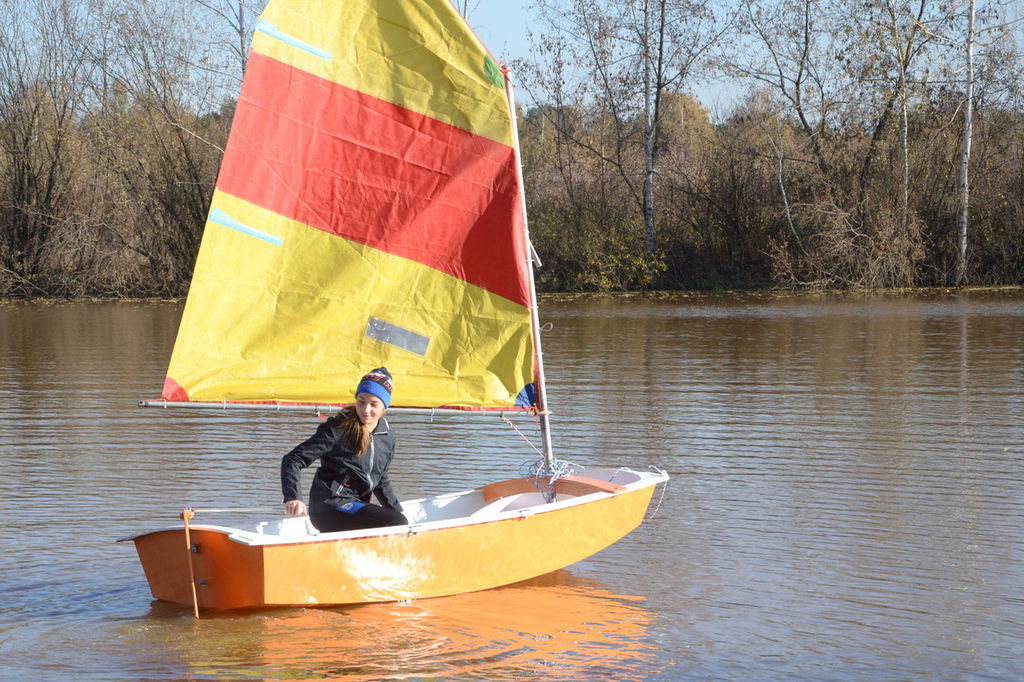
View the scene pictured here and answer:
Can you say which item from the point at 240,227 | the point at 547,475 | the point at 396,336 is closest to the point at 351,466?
the point at 396,336

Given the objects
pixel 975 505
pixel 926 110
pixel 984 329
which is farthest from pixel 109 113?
pixel 975 505

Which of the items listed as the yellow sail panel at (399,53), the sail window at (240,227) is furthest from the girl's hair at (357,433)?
the yellow sail panel at (399,53)

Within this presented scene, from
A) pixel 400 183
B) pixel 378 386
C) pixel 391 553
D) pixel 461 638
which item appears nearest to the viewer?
pixel 461 638

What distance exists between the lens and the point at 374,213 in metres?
7.19

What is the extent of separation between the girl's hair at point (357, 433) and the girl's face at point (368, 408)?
0.04m

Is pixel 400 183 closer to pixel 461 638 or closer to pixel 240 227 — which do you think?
pixel 240 227

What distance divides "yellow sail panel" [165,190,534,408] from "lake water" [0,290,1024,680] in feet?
4.12

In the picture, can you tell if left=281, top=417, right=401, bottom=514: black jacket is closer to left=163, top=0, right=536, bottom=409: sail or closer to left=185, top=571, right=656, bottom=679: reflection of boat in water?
left=185, top=571, right=656, bottom=679: reflection of boat in water

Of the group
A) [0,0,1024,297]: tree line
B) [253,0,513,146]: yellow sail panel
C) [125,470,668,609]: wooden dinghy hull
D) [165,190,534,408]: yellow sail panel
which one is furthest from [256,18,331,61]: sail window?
[0,0,1024,297]: tree line

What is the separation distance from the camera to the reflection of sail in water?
5.25m

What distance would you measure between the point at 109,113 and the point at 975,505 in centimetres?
2919

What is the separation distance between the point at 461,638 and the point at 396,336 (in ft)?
6.89

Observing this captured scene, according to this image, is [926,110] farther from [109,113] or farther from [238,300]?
[238,300]

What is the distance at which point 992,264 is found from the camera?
93.1ft
